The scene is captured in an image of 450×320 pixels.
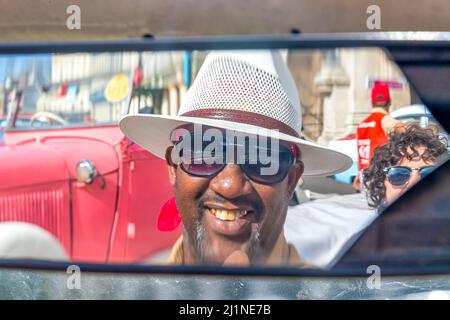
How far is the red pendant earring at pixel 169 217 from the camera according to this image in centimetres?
228

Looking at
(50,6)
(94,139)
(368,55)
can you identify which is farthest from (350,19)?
(94,139)

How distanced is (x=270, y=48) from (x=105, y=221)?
84 cm

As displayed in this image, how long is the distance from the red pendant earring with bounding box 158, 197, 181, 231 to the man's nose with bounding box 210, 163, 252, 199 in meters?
0.16

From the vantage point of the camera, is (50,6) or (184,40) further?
(50,6)

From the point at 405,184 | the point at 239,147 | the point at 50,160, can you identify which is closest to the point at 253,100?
the point at 239,147

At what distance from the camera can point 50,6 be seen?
17.6ft

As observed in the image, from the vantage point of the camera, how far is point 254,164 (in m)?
2.21

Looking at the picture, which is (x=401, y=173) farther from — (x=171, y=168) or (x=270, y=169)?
(x=171, y=168)

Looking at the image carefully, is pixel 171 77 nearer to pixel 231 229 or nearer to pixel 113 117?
pixel 113 117

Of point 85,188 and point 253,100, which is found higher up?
point 253,100

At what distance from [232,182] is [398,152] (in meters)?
0.59

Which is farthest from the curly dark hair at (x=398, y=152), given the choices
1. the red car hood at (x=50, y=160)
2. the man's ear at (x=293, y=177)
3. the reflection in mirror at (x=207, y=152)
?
the red car hood at (x=50, y=160)
